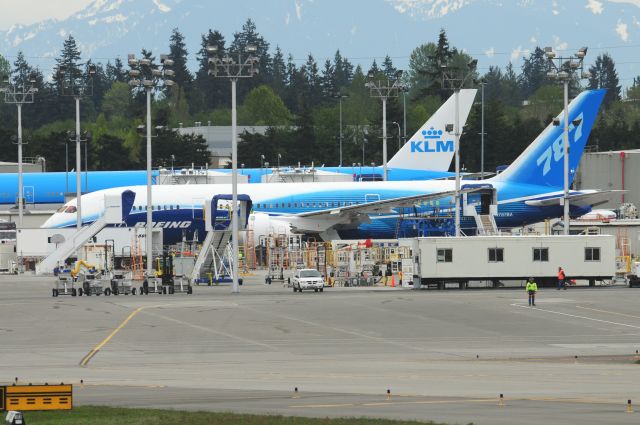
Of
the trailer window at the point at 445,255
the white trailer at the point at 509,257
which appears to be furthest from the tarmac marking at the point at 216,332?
the white trailer at the point at 509,257

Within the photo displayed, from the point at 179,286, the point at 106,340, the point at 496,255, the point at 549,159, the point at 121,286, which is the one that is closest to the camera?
the point at 106,340

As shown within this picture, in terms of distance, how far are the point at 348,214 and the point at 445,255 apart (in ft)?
67.8

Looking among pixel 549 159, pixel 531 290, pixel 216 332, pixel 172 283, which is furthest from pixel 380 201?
pixel 216 332

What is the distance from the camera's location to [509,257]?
2525 inches

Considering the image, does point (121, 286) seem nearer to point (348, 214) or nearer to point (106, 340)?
point (348, 214)

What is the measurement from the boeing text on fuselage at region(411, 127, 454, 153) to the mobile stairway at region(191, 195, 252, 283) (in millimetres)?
43610

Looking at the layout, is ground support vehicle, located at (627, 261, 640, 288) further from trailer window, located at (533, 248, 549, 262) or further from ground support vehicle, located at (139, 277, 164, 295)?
ground support vehicle, located at (139, 277, 164, 295)

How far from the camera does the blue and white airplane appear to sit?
275ft

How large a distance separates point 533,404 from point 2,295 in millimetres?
42670

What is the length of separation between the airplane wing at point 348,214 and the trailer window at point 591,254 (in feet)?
55.1

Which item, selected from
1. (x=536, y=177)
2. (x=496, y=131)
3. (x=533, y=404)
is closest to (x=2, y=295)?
(x=536, y=177)

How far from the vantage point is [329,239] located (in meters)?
85.7

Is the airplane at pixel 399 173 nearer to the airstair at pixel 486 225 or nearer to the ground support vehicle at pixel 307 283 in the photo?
the airstair at pixel 486 225

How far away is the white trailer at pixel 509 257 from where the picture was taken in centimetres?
6344
